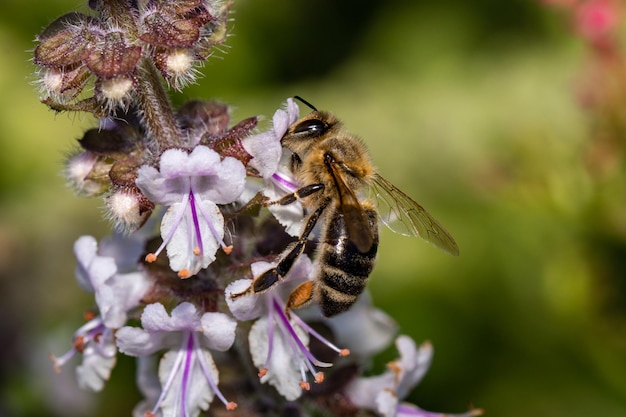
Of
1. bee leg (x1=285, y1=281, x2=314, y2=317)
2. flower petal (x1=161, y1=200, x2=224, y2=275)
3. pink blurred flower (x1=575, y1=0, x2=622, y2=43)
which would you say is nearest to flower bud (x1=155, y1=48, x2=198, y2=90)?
flower petal (x1=161, y1=200, x2=224, y2=275)

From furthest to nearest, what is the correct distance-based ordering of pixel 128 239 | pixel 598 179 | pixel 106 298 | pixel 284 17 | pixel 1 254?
pixel 284 17 < pixel 1 254 < pixel 598 179 < pixel 128 239 < pixel 106 298

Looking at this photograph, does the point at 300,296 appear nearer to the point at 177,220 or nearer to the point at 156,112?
the point at 177,220

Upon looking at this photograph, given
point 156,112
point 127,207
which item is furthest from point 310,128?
point 127,207

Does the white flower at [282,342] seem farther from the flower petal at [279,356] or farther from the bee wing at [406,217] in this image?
the bee wing at [406,217]

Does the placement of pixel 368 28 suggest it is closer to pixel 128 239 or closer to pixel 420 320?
pixel 420 320

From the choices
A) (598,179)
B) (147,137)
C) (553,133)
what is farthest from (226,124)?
(553,133)

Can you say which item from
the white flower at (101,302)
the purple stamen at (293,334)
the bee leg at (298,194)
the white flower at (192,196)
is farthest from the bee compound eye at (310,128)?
the white flower at (101,302)

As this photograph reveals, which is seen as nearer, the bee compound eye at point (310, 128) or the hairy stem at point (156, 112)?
the hairy stem at point (156, 112)
